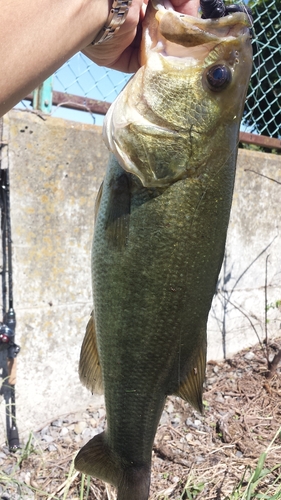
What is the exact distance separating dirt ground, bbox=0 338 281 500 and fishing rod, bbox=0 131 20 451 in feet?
0.82

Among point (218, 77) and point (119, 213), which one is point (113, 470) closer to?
point (119, 213)

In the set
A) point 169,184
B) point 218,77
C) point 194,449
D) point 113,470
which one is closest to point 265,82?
point 194,449

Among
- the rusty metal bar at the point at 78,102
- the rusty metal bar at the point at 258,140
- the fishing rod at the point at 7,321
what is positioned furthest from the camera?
the rusty metal bar at the point at 258,140

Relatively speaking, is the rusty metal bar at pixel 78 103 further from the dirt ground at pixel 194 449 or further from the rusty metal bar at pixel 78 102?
the dirt ground at pixel 194 449

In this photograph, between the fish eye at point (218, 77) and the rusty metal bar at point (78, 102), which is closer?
the fish eye at point (218, 77)

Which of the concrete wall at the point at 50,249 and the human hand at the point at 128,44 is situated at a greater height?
the human hand at the point at 128,44

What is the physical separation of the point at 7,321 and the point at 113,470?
1311mm

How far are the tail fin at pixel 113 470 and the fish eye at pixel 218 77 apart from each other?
1168 millimetres

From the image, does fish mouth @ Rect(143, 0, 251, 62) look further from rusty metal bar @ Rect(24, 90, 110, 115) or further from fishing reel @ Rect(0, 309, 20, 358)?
fishing reel @ Rect(0, 309, 20, 358)

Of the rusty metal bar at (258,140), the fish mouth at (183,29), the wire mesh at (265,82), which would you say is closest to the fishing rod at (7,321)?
the fish mouth at (183,29)

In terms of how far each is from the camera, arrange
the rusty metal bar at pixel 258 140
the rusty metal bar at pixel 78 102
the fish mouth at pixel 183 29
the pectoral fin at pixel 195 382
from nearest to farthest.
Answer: the fish mouth at pixel 183 29 → the pectoral fin at pixel 195 382 → the rusty metal bar at pixel 78 102 → the rusty metal bar at pixel 258 140

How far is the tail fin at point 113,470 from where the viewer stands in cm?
A: 147

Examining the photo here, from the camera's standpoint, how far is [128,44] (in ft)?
4.73

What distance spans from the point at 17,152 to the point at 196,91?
5.02 ft
